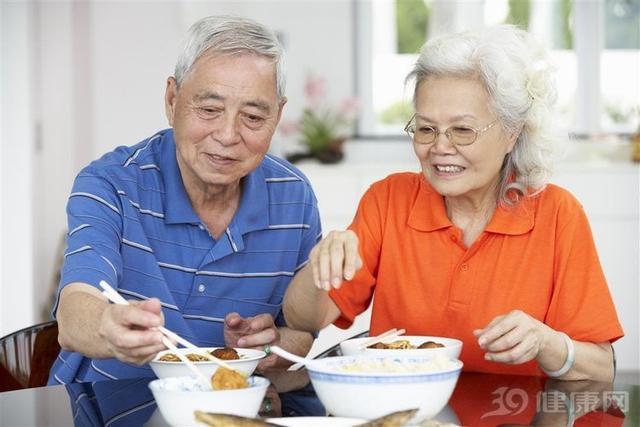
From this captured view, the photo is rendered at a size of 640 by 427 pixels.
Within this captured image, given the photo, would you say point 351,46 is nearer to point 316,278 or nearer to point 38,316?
point 38,316

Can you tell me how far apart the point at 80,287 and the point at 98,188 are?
0.35 meters

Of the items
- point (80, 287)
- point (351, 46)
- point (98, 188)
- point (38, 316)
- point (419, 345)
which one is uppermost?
point (351, 46)

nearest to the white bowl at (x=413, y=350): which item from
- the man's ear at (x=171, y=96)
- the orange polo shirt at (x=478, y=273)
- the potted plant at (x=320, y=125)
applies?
the orange polo shirt at (x=478, y=273)

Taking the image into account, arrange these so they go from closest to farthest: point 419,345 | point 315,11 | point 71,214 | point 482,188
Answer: point 419,345, point 71,214, point 482,188, point 315,11

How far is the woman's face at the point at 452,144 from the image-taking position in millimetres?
1882

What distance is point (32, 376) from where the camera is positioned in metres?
1.97

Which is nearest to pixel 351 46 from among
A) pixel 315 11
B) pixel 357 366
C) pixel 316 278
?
pixel 315 11

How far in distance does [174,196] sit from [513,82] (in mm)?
719

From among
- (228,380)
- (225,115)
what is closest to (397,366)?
(228,380)

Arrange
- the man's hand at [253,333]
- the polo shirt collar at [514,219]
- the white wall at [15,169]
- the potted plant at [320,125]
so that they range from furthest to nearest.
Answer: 1. the potted plant at [320,125]
2. the white wall at [15,169]
3. the polo shirt collar at [514,219]
4. the man's hand at [253,333]

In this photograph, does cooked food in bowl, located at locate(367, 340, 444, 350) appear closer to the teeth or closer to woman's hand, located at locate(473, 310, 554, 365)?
woman's hand, located at locate(473, 310, 554, 365)

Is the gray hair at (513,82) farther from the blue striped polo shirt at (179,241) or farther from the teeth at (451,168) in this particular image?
the blue striped polo shirt at (179,241)

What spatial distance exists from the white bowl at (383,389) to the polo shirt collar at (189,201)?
822 millimetres

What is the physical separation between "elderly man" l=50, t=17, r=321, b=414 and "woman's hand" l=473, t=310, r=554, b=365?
1.36ft
